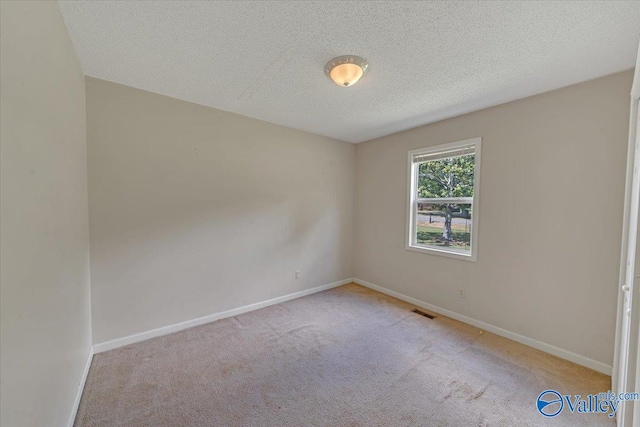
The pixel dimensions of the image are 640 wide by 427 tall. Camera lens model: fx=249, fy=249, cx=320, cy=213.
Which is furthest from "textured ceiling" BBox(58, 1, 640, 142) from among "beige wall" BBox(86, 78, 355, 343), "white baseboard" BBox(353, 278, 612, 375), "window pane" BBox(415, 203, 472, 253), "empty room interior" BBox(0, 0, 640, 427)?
"white baseboard" BBox(353, 278, 612, 375)

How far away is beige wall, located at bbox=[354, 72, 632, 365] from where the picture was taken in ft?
6.57

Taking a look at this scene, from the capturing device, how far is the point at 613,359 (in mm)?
1925

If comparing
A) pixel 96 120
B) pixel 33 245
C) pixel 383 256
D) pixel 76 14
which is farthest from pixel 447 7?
→ pixel 383 256

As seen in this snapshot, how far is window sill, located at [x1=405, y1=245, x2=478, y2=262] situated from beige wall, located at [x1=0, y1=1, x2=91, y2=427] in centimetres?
339

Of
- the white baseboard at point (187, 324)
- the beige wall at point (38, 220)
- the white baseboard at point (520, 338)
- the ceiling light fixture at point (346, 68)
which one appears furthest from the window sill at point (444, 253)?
the beige wall at point (38, 220)

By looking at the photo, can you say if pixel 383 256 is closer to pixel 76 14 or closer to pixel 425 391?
pixel 425 391

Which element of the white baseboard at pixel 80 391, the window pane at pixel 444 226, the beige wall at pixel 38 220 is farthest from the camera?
the window pane at pixel 444 226

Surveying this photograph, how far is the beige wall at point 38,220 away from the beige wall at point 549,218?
3.40 m

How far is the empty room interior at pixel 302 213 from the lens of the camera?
133cm

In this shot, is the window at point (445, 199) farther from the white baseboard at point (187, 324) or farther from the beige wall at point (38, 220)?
the beige wall at point (38, 220)

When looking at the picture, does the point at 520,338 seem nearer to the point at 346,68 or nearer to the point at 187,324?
the point at 346,68

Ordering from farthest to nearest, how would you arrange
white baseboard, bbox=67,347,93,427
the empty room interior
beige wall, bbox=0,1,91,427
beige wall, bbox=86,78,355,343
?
beige wall, bbox=86,78,355,343 → white baseboard, bbox=67,347,93,427 → the empty room interior → beige wall, bbox=0,1,91,427

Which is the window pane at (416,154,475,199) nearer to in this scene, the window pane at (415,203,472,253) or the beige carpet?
the window pane at (415,203,472,253)

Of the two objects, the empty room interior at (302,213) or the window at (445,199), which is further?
the window at (445,199)
